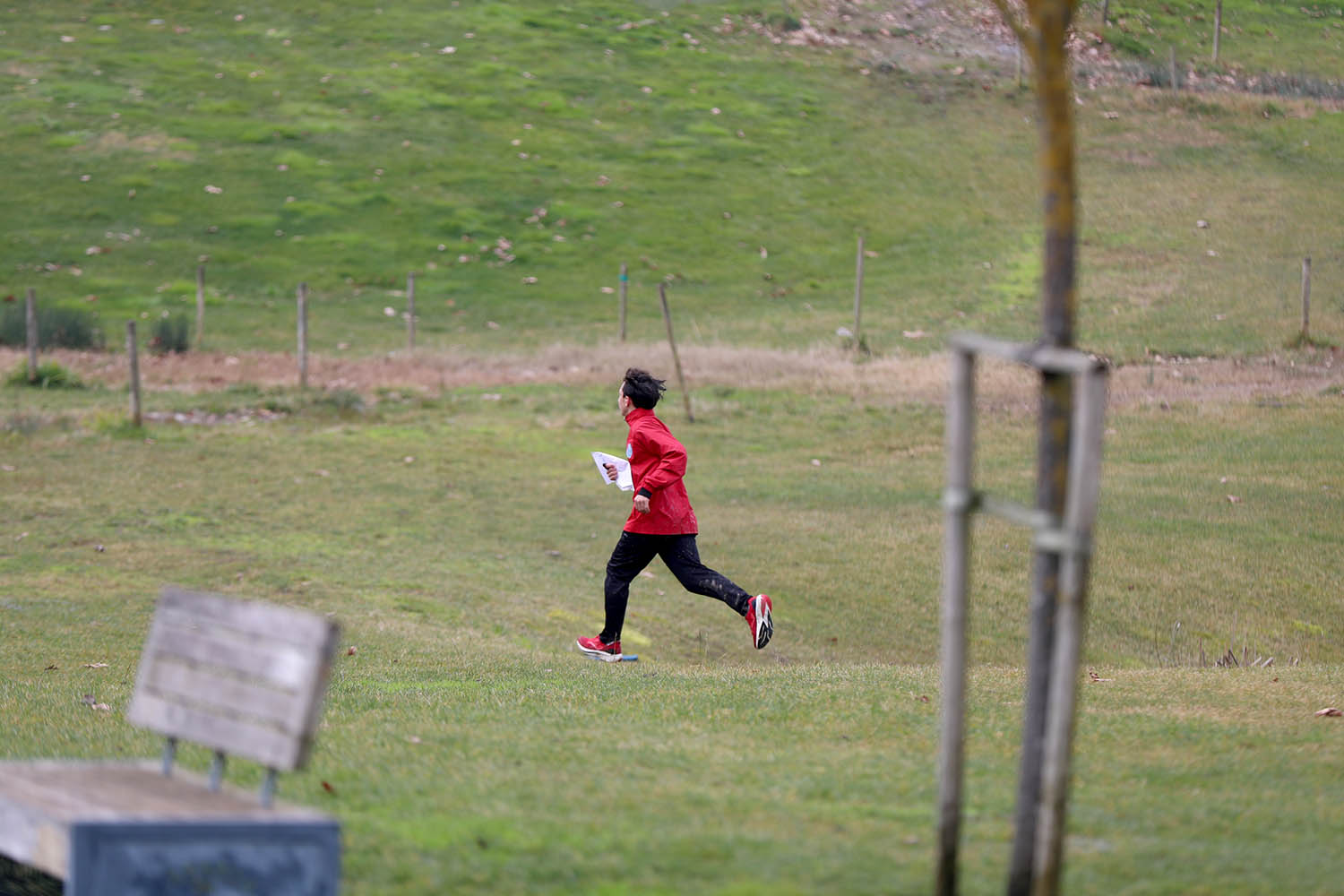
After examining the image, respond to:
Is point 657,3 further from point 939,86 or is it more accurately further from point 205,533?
point 205,533

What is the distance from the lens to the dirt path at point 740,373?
2388 cm

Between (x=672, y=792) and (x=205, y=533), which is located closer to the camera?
(x=672, y=792)

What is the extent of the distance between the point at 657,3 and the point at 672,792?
57262 millimetres

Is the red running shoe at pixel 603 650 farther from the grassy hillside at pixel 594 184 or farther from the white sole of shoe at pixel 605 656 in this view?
the grassy hillside at pixel 594 184

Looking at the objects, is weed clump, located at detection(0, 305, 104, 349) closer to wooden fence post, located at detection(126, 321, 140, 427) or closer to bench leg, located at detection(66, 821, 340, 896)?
wooden fence post, located at detection(126, 321, 140, 427)

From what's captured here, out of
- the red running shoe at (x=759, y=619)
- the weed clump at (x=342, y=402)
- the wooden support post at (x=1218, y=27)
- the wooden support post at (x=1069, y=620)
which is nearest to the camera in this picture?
the wooden support post at (x=1069, y=620)

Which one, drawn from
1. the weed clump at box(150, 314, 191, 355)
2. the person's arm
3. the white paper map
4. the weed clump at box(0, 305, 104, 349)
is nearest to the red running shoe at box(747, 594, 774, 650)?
the person's arm

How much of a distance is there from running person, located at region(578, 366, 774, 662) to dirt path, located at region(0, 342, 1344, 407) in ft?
46.4

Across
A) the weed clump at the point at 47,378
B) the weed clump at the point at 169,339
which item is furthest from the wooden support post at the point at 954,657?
the weed clump at the point at 169,339

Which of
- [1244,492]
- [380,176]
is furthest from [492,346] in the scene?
[1244,492]

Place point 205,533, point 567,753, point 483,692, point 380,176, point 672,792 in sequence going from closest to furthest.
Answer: point 672,792
point 567,753
point 483,692
point 205,533
point 380,176

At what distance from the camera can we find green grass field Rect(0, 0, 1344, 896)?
5832mm

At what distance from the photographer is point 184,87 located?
48.3m

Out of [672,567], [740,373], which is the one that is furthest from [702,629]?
[740,373]
